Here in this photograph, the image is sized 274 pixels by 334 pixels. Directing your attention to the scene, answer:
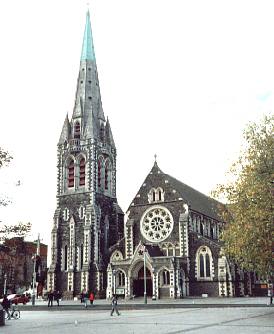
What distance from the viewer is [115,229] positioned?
67688 millimetres

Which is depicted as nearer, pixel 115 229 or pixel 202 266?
pixel 202 266

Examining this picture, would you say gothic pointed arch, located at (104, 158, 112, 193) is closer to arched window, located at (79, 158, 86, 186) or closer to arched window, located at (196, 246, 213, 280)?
arched window, located at (79, 158, 86, 186)

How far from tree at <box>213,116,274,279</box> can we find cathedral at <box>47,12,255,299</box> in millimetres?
21150

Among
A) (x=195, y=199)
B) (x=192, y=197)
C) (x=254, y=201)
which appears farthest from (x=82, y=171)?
(x=254, y=201)

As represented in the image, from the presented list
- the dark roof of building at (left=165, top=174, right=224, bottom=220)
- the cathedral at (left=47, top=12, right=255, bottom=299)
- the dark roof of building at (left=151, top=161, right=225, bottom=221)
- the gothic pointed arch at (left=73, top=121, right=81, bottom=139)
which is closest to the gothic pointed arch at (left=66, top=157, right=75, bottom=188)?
the cathedral at (left=47, top=12, right=255, bottom=299)

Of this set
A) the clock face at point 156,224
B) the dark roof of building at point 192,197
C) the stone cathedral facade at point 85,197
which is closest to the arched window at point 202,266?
the clock face at point 156,224

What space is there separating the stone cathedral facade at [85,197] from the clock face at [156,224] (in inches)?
254

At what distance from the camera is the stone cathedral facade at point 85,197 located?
61.4 meters

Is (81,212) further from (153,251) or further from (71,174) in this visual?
(153,251)

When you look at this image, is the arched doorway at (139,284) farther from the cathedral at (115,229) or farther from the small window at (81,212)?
the small window at (81,212)

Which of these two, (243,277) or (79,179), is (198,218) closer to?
(243,277)

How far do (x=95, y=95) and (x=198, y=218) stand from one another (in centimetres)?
2447

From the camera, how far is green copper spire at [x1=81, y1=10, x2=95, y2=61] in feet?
241

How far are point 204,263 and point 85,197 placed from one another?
1854 cm
